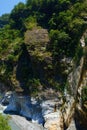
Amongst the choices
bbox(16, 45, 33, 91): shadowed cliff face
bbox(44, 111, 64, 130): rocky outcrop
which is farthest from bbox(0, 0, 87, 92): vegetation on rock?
bbox(44, 111, 64, 130): rocky outcrop

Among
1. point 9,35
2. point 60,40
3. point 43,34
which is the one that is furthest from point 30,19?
point 60,40

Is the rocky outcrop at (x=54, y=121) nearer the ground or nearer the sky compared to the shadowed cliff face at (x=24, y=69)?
nearer the ground

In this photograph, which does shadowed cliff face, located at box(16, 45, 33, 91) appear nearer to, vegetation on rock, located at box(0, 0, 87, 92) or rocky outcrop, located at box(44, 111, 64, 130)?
vegetation on rock, located at box(0, 0, 87, 92)

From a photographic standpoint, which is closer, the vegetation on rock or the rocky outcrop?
the rocky outcrop

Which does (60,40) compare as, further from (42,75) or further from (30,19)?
(30,19)

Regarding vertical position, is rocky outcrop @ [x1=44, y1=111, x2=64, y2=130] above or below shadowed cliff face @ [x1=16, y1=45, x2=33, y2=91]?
below

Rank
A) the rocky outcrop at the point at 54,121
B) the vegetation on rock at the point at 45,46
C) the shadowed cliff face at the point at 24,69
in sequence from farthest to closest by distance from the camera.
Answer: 1. the shadowed cliff face at the point at 24,69
2. the vegetation on rock at the point at 45,46
3. the rocky outcrop at the point at 54,121

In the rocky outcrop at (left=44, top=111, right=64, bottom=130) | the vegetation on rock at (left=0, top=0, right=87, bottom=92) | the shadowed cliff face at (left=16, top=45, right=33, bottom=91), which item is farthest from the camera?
the shadowed cliff face at (left=16, top=45, right=33, bottom=91)

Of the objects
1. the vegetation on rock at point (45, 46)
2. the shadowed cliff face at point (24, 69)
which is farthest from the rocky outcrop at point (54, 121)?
the shadowed cliff face at point (24, 69)

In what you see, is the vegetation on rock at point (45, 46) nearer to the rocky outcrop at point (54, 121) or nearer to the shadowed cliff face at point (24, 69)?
the shadowed cliff face at point (24, 69)

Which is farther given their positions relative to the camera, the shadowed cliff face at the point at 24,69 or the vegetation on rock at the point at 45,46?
the shadowed cliff face at the point at 24,69

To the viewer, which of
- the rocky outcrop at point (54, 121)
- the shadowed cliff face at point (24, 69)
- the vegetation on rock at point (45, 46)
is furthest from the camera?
the shadowed cliff face at point (24, 69)

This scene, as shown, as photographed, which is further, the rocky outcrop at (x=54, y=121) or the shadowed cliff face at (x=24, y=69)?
the shadowed cliff face at (x=24, y=69)
